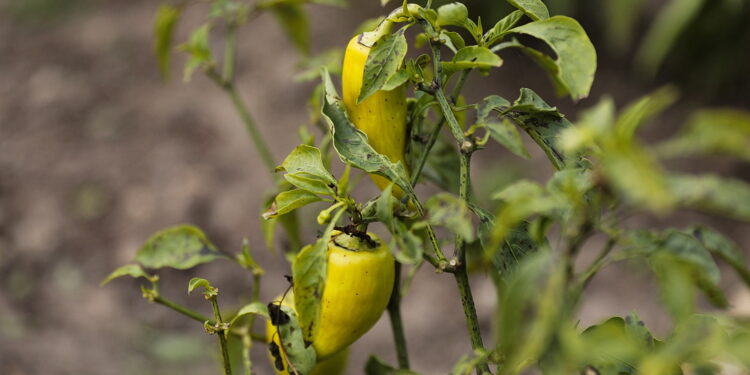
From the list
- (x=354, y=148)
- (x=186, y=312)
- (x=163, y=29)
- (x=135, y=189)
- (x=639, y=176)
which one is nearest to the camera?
(x=639, y=176)

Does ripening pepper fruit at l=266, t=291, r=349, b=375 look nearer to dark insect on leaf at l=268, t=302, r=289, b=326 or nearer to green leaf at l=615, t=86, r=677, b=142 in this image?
dark insect on leaf at l=268, t=302, r=289, b=326

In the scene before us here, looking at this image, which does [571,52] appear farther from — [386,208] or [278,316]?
[278,316]

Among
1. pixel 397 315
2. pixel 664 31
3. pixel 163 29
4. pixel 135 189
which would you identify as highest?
pixel 163 29

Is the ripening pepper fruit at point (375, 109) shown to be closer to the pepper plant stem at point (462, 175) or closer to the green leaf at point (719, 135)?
the pepper plant stem at point (462, 175)

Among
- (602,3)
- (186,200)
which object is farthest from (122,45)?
(602,3)

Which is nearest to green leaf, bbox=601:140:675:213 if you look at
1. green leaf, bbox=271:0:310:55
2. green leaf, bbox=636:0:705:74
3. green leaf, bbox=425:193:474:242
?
green leaf, bbox=425:193:474:242

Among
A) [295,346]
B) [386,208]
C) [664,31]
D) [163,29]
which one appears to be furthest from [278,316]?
Result: [664,31]

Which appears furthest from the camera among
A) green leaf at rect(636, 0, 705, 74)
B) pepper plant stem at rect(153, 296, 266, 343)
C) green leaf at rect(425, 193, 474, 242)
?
green leaf at rect(636, 0, 705, 74)
